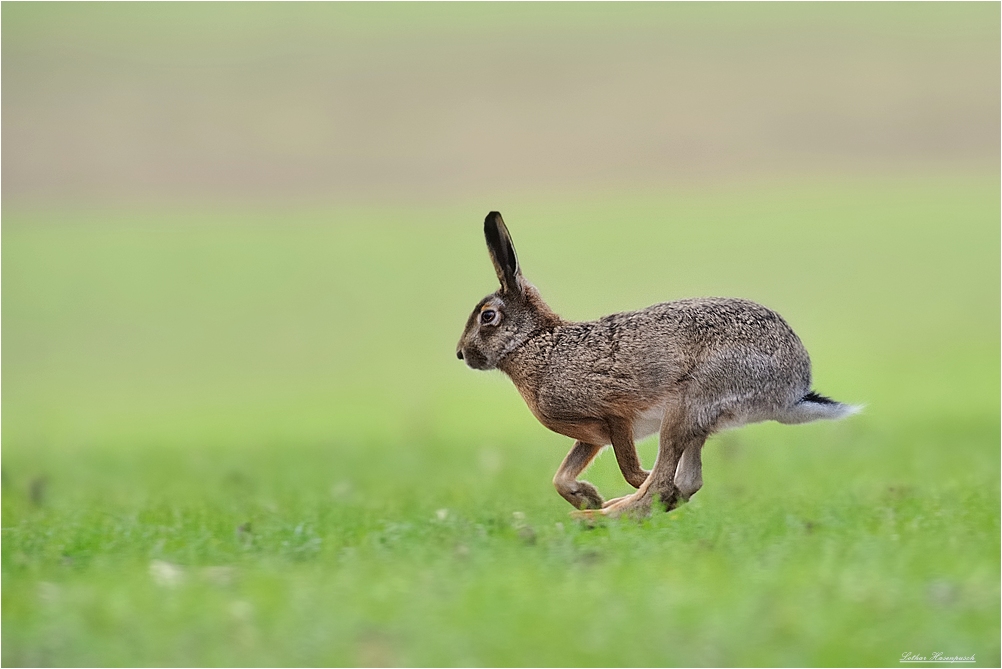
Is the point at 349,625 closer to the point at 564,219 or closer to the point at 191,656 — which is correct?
the point at 191,656

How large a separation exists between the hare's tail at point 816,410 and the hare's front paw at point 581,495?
127 cm

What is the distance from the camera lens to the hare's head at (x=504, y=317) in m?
9.72

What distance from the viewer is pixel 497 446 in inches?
658

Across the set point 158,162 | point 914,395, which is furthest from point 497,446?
point 158,162

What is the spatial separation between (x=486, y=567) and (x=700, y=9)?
57.6 m

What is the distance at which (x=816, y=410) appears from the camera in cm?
897

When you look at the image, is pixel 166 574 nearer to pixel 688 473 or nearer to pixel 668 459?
pixel 668 459

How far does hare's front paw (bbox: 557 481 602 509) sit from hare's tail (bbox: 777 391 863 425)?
1274 mm

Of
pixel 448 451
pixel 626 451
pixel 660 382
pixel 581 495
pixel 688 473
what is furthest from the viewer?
pixel 448 451

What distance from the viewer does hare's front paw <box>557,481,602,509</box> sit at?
953 cm

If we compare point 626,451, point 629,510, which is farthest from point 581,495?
point 629,510

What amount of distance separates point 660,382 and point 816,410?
0.92 m

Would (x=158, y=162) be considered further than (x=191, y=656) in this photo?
Yes

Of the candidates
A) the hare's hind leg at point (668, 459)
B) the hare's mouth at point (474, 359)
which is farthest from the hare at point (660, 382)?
the hare's mouth at point (474, 359)
